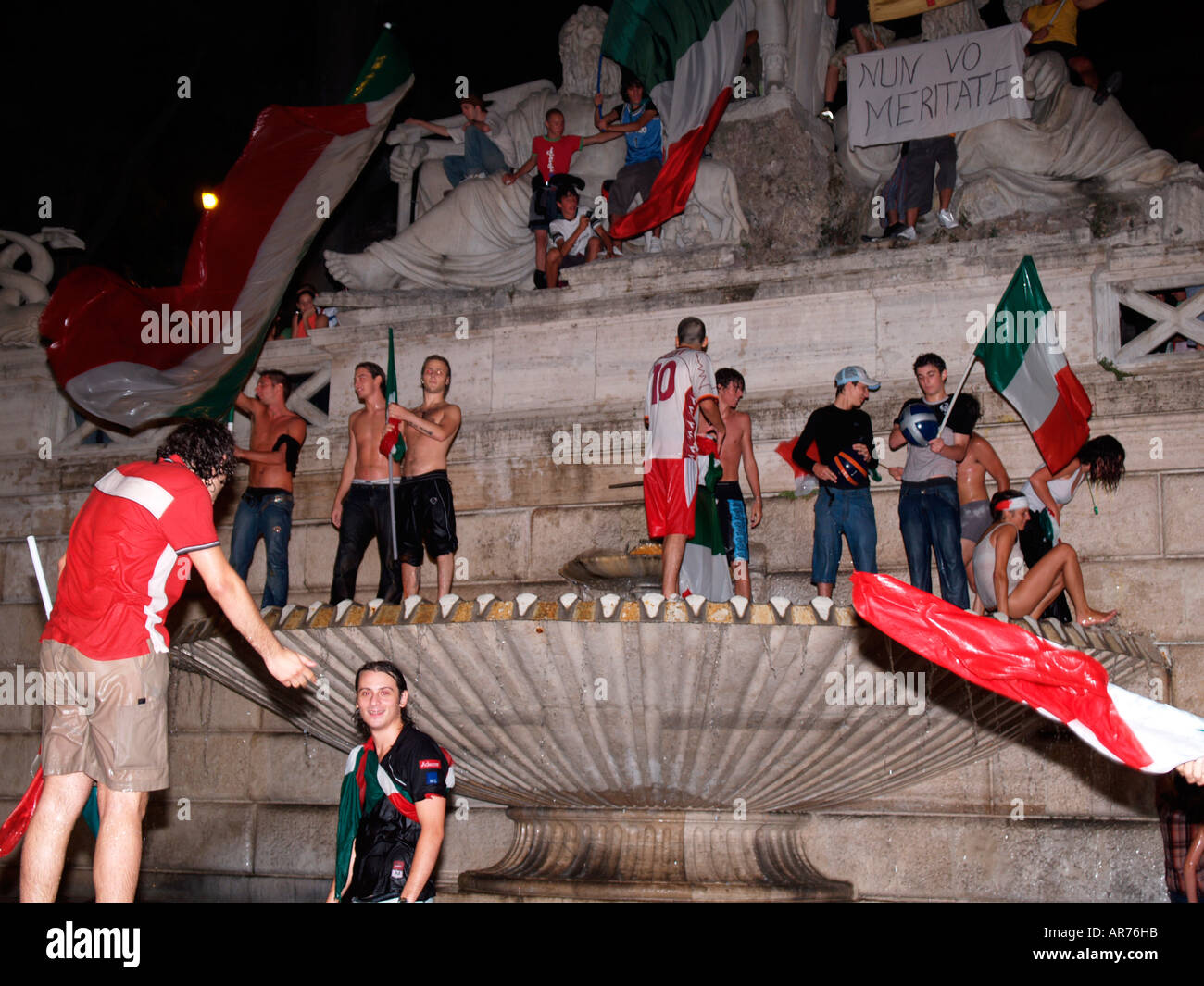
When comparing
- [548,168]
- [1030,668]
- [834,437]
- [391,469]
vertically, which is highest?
[548,168]

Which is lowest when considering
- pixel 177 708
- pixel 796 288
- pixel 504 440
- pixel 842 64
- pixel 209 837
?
pixel 209 837

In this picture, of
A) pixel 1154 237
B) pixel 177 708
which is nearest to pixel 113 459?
pixel 177 708

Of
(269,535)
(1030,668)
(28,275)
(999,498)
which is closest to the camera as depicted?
(1030,668)

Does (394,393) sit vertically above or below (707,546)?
above

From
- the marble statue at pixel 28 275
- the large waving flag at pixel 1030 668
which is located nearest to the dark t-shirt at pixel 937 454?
the large waving flag at pixel 1030 668

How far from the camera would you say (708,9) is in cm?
1158

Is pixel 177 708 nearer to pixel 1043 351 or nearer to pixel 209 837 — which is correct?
pixel 209 837

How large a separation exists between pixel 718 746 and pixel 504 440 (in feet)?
13.8

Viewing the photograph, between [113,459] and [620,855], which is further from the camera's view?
[113,459]

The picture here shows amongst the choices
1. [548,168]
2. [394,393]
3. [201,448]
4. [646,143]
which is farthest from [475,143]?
[201,448]

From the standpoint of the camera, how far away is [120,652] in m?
5.34

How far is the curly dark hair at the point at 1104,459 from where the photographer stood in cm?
880

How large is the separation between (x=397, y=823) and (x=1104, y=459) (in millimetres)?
5714

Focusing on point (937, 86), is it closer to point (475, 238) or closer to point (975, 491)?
point (975, 491)
